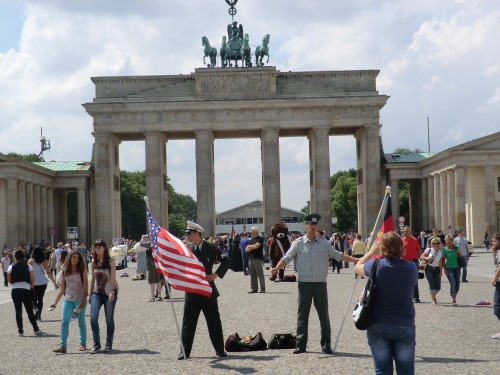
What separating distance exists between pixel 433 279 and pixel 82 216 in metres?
67.4

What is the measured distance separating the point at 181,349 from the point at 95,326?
87.3 inches

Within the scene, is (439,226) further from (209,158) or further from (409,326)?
(409,326)

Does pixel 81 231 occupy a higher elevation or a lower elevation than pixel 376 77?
lower

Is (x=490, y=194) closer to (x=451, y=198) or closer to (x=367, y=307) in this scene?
(x=451, y=198)

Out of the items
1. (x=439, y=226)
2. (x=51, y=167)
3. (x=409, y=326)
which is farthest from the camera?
(x=51, y=167)

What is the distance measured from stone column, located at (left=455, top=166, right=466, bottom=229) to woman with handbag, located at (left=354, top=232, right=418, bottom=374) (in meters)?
66.4

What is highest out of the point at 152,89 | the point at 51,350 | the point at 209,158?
the point at 152,89

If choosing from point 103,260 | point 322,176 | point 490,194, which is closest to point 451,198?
point 490,194

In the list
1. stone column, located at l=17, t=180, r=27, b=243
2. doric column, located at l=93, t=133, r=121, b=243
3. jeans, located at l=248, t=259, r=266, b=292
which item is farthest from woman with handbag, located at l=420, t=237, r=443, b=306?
doric column, located at l=93, t=133, r=121, b=243

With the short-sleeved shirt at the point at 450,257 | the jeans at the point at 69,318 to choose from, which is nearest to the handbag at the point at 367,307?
the jeans at the point at 69,318

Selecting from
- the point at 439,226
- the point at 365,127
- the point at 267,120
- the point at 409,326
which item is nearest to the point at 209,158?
the point at 267,120

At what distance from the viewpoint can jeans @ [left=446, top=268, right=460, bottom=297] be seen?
24.6m

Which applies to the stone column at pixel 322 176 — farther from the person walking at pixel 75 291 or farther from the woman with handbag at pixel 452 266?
the person walking at pixel 75 291

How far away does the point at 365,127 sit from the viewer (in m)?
84.6
